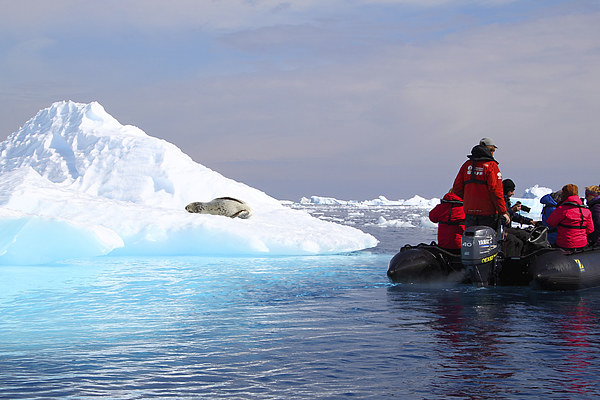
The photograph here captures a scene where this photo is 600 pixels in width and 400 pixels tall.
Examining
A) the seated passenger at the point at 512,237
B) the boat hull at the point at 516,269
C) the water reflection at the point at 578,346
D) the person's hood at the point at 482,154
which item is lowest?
the water reflection at the point at 578,346

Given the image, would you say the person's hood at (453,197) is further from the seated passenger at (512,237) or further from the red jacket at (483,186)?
the seated passenger at (512,237)

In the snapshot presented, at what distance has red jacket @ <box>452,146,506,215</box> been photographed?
8820mm

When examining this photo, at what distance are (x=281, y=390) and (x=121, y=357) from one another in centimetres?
167

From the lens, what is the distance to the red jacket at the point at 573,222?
376 inches

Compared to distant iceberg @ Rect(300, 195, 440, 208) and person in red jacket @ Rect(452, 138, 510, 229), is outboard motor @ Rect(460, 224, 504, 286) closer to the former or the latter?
person in red jacket @ Rect(452, 138, 510, 229)

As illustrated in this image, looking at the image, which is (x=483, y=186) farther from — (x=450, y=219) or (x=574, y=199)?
(x=574, y=199)

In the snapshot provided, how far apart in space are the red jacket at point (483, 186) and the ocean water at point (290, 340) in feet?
4.02

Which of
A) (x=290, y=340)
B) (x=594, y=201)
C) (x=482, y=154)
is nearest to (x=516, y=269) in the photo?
(x=482, y=154)

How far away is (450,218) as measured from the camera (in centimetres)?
962

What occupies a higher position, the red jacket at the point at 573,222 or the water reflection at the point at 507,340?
the red jacket at the point at 573,222

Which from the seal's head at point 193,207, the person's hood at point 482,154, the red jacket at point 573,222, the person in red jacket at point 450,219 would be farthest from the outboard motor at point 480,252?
the seal's head at point 193,207

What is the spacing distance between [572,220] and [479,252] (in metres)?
1.93

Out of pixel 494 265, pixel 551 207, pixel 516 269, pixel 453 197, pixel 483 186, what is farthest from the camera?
pixel 551 207

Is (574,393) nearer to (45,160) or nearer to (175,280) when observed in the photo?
(175,280)
